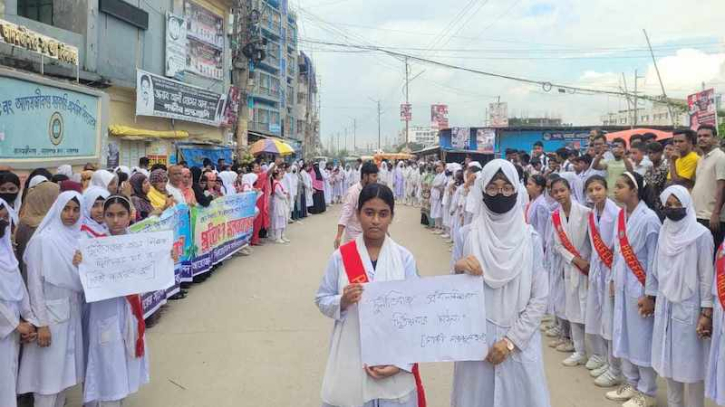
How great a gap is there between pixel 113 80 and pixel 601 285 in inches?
591

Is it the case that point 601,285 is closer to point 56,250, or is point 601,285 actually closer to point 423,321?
point 423,321

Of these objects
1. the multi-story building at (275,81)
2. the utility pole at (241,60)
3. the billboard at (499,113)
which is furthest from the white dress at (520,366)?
the billboard at (499,113)

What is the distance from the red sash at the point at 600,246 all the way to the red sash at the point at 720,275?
1101mm

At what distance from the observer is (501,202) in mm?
2668

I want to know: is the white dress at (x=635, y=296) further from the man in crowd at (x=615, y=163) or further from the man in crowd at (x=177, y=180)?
the man in crowd at (x=177, y=180)

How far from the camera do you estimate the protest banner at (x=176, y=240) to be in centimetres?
597

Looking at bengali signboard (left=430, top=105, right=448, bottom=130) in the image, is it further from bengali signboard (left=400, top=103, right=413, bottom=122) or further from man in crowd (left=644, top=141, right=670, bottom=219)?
man in crowd (left=644, top=141, right=670, bottom=219)

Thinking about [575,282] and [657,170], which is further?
[657,170]

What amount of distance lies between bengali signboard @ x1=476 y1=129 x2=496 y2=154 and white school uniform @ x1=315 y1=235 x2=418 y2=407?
31794 millimetres

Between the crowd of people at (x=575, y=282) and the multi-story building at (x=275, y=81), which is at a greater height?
the multi-story building at (x=275, y=81)

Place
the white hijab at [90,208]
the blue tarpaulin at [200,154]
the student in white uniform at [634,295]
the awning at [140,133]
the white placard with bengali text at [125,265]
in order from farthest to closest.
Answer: the blue tarpaulin at [200,154]
the awning at [140,133]
the student in white uniform at [634,295]
the white hijab at [90,208]
the white placard with bengali text at [125,265]

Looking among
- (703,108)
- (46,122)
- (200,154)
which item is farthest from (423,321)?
(200,154)

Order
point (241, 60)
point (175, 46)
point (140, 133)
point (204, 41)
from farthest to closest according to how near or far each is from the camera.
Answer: point (204, 41) → point (241, 60) → point (175, 46) → point (140, 133)

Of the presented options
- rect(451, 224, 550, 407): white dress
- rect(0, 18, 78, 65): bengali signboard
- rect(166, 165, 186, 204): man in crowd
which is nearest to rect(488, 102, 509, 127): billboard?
rect(0, 18, 78, 65): bengali signboard
